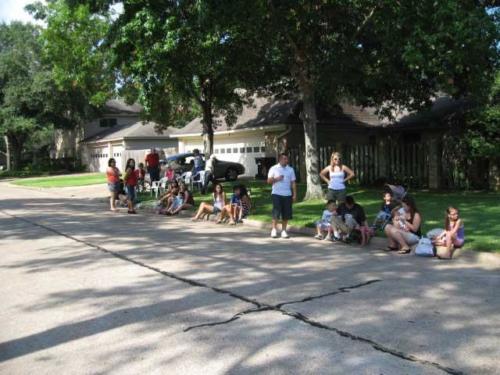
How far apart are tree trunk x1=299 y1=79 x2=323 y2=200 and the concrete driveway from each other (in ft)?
21.7

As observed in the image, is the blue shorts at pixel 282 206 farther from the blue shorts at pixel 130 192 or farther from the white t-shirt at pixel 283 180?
the blue shorts at pixel 130 192

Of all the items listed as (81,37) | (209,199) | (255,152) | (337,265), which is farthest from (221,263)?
(81,37)

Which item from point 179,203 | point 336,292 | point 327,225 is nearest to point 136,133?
point 179,203

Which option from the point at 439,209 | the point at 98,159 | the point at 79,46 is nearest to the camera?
the point at 439,209

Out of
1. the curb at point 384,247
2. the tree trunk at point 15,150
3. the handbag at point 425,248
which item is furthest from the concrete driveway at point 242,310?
the tree trunk at point 15,150

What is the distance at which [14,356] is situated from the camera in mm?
4711

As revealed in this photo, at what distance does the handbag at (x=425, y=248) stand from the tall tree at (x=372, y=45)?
4958 millimetres

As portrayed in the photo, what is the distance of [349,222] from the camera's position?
10.2 meters

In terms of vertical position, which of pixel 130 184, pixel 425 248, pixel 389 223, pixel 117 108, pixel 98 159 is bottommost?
pixel 425 248

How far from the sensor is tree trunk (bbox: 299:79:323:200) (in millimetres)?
16812

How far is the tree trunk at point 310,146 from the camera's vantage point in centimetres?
1681

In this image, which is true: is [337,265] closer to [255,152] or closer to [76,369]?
[76,369]

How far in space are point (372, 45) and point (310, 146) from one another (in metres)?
3.65

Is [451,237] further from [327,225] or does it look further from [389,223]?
[327,225]
